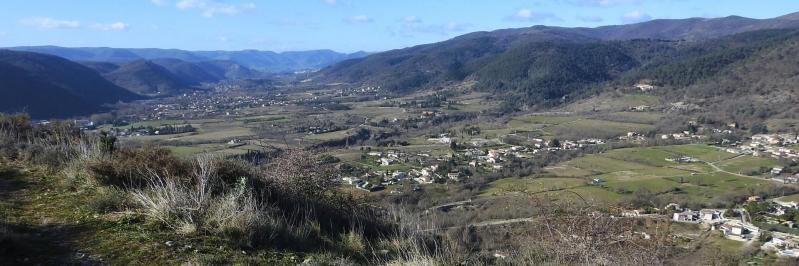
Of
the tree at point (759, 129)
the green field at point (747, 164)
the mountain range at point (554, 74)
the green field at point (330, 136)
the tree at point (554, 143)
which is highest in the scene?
the mountain range at point (554, 74)

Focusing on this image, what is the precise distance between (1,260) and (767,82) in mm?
83751

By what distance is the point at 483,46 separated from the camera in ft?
633

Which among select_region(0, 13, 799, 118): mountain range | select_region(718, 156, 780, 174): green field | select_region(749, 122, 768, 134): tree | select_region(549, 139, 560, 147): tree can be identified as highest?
select_region(0, 13, 799, 118): mountain range

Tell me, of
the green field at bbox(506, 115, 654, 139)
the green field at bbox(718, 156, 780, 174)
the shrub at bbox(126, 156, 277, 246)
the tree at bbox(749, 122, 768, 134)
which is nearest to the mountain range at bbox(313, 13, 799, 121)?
the tree at bbox(749, 122, 768, 134)

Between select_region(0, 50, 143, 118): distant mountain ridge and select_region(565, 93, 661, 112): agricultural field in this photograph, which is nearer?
select_region(0, 50, 143, 118): distant mountain ridge

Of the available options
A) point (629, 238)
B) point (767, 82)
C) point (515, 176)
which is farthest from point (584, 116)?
point (629, 238)

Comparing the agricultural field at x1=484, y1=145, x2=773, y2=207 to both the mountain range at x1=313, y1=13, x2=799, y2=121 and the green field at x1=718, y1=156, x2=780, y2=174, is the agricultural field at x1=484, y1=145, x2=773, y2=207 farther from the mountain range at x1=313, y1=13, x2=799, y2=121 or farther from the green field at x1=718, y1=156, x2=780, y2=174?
the mountain range at x1=313, y1=13, x2=799, y2=121

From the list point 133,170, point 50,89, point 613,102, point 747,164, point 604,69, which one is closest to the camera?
point 133,170

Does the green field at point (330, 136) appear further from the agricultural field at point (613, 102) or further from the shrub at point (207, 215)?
the shrub at point (207, 215)

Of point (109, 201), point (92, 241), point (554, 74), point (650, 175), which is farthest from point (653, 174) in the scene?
point (554, 74)

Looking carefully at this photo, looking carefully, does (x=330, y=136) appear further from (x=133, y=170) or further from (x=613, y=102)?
(x=133, y=170)

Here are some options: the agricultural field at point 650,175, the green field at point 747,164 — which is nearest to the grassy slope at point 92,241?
the agricultural field at point 650,175

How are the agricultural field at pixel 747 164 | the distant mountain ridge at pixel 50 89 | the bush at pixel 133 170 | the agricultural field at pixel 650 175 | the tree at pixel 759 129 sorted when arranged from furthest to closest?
the distant mountain ridge at pixel 50 89
the tree at pixel 759 129
the agricultural field at pixel 747 164
the agricultural field at pixel 650 175
the bush at pixel 133 170

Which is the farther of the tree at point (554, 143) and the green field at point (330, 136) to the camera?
the green field at point (330, 136)
